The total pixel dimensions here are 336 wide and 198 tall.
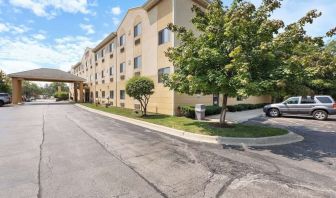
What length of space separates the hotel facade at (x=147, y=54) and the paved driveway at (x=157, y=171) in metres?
4.54

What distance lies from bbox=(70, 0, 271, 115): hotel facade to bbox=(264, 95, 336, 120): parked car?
15.4 feet

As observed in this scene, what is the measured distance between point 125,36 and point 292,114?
65.5 feet

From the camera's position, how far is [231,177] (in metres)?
4.88

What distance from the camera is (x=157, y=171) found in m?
5.28

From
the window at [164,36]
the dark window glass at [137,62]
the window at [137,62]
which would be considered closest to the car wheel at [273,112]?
the window at [164,36]

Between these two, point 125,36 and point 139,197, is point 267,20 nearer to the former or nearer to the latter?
point 139,197

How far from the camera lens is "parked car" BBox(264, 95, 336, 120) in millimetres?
14422

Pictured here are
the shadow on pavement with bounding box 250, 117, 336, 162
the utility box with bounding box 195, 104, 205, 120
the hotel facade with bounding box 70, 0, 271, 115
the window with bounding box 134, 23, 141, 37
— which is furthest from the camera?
the window with bounding box 134, 23, 141, 37

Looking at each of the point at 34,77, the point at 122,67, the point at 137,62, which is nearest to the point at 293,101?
the point at 137,62

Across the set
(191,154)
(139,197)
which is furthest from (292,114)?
(139,197)

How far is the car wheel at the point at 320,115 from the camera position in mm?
14547

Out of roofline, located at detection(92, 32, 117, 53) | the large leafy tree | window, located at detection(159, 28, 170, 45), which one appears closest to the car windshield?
the large leafy tree

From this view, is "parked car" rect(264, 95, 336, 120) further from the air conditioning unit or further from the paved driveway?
the air conditioning unit

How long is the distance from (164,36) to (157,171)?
14.7 m
